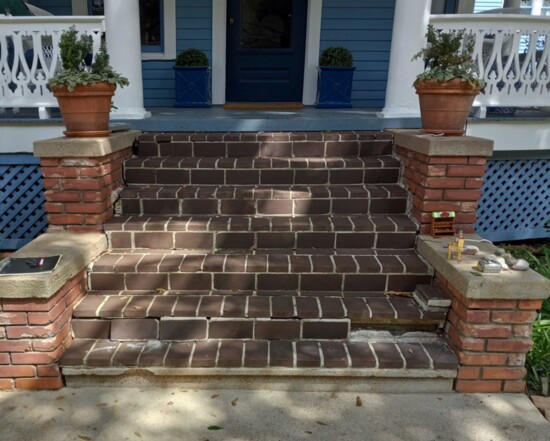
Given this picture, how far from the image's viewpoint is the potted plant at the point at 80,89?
3.14 metres

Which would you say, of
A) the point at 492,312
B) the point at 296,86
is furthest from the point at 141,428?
the point at 296,86

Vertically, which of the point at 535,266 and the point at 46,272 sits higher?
the point at 46,272

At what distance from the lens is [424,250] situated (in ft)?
10.0

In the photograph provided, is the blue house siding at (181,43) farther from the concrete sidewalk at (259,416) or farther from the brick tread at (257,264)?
the concrete sidewalk at (259,416)

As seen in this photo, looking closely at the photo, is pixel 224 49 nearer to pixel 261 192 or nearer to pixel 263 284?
pixel 261 192

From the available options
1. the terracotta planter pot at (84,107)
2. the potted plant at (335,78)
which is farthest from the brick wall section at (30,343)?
the potted plant at (335,78)

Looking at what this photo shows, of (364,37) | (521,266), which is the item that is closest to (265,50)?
(364,37)

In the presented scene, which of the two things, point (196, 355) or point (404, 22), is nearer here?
point (196, 355)

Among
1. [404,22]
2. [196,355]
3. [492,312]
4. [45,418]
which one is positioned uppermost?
[404,22]

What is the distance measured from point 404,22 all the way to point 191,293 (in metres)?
3.15

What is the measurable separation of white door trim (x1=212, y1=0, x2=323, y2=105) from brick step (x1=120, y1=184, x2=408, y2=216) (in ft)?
10.2

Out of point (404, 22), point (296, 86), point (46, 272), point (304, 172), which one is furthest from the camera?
point (296, 86)

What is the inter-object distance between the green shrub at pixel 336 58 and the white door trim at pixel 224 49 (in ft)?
0.96

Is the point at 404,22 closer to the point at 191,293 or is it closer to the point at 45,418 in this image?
the point at 191,293
